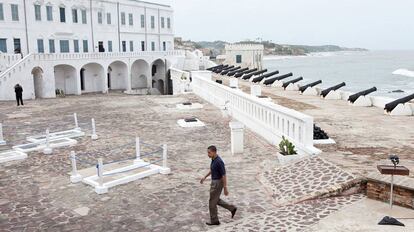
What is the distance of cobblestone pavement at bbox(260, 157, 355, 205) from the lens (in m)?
8.05

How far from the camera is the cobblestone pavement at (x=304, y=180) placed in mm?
8055

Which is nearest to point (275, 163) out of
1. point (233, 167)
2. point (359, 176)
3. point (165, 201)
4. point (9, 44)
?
point (233, 167)

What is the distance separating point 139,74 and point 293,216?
152ft

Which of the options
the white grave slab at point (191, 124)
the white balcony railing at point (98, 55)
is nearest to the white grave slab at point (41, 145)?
the white grave slab at point (191, 124)

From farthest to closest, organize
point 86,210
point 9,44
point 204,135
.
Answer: point 9,44
point 204,135
point 86,210

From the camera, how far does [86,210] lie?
800cm

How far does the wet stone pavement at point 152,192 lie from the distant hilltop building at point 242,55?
53.4m

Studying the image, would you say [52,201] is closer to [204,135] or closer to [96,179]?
[96,179]

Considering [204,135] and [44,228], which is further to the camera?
[204,135]

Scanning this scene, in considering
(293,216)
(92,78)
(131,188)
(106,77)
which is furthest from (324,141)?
(92,78)

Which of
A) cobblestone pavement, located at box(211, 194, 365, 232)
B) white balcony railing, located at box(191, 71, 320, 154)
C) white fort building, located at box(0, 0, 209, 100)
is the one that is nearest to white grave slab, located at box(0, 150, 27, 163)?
white balcony railing, located at box(191, 71, 320, 154)

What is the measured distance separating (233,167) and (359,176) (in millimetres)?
3406

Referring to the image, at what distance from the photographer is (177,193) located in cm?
880

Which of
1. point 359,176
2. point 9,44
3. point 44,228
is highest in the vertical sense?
point 9,44
